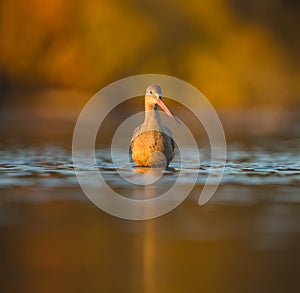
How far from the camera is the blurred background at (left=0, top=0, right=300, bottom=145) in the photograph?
17.0m

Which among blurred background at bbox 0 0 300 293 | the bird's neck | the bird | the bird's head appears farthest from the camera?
the bird's head

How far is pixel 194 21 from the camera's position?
17.3 m

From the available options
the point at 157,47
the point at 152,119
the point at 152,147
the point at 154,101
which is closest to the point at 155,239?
the point at 152,147

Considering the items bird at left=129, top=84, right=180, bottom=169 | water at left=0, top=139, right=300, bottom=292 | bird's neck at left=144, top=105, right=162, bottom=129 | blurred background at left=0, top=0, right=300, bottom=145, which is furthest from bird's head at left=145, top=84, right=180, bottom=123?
blurred background at left=0, top=0, right=300, bottom=145

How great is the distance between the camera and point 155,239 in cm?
429

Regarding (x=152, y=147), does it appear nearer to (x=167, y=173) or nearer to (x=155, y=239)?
(x=167, y=173)

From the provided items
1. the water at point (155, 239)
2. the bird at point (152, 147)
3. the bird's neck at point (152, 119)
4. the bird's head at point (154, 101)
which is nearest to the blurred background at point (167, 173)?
the water at point (155, 239)

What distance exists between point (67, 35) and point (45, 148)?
8.83 meters

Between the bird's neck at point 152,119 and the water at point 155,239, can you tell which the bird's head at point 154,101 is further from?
the water at point 155,239

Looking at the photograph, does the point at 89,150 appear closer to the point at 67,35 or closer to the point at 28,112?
the point at 28,112

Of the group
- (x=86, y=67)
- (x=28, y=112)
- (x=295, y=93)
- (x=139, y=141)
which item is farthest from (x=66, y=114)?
(x=139, y=141)

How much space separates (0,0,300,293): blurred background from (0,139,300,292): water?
0.01m

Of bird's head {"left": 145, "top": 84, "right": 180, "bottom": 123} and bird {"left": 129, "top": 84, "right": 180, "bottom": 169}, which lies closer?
bird {"left": 129, "top": 84, "right": 180, "bottom": 169}

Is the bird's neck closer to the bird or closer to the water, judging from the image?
the bird
